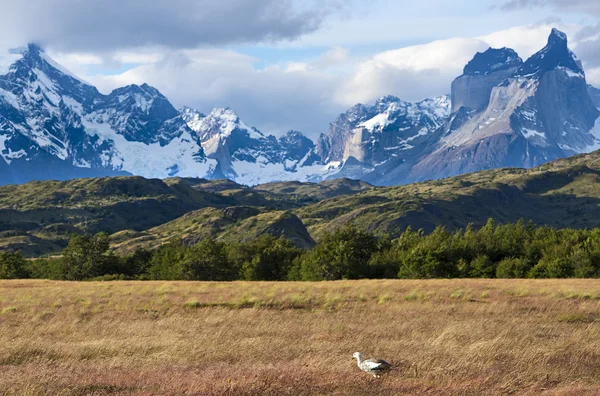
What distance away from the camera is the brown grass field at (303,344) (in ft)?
46.1

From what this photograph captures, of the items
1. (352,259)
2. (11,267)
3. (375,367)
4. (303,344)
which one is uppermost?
(375,367)

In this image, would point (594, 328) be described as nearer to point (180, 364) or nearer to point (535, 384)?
point (535, 384)

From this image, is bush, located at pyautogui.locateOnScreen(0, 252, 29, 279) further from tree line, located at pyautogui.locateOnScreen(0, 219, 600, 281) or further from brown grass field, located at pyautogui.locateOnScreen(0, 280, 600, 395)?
brown grass field, located at pyautogui.locateOnScreen(0, 280, 600, 395)

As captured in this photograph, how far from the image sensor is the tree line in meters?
79.8

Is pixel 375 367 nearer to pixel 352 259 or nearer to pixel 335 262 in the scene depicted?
pixel 335 262

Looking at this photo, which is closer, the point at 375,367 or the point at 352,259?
the point at 375,367

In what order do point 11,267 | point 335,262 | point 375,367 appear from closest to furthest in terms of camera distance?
point 375,367 < point 335,262 < point 11,267

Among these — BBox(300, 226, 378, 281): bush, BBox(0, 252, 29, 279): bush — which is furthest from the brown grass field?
BBox(0, 252, 29, 279): bush

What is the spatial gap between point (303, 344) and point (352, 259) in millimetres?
66249

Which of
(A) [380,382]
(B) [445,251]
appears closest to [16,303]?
(A) [380,382]

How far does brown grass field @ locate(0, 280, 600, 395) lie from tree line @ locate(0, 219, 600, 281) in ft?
155

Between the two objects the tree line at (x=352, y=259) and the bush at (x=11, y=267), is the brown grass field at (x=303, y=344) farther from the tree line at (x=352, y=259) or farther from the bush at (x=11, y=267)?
the bush at (x=11, y=267)

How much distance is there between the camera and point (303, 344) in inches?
779

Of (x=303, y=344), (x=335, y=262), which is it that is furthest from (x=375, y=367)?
(x=335, y=262)
